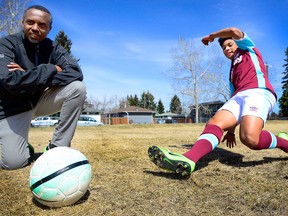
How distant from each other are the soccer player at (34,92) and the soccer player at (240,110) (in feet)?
3.95

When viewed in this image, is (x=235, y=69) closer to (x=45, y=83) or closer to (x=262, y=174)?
(x=262, y=174)

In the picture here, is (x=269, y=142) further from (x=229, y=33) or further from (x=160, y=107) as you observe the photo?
(x=160, y=107)

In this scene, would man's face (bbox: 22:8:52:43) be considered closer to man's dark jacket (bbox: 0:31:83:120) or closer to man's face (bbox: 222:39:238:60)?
man's dark jacket (bbox: 0:31:83:120)

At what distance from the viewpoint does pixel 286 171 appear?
10.0 feet

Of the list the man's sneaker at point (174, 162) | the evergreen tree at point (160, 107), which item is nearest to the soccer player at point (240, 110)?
the man's sneaker at point (174, 162)

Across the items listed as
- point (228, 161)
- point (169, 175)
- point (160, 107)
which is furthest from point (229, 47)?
point (160, 107)

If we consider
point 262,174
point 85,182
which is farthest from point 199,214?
point 262,174

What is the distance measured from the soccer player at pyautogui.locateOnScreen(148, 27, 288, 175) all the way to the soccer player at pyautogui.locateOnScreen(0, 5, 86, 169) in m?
1.20

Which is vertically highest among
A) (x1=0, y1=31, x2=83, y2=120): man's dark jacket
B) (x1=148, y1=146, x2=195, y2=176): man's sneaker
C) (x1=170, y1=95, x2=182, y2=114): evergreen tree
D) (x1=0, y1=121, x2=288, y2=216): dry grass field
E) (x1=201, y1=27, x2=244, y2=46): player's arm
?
(x1=170, y1=95, x2=182, y2=114): evergreen tree

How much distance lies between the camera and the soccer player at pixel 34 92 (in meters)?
3.26

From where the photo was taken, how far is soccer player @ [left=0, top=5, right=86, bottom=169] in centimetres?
326

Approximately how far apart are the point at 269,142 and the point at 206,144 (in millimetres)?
1016

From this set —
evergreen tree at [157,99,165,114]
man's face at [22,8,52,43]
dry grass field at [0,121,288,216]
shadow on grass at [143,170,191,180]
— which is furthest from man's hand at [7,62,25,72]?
evergreen tree at [157,99,165,114]

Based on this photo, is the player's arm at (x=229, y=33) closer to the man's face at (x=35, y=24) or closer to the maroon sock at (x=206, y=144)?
the maroon sock at (x=206, y=144)
